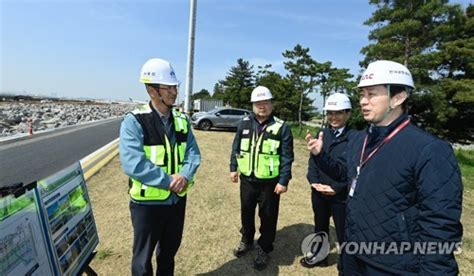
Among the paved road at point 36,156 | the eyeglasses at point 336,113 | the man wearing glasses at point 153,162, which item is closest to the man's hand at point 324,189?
the eyeglasses at point 336,113

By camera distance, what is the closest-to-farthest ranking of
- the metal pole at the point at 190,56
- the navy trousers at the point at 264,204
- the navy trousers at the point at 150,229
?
the navy trousers at the point at 150,229 < the navy trousers at the point at 264,204 < the metal pole at the point at 190,56

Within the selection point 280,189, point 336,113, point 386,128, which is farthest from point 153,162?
point 336,113

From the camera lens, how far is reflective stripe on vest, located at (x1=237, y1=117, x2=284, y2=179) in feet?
12.4

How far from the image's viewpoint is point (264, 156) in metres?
3.80

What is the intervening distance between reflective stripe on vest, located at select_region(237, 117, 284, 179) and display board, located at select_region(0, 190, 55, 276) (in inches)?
85.2

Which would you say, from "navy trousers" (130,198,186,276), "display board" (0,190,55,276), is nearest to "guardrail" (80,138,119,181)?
"navy trousers" (130,198,186,276)

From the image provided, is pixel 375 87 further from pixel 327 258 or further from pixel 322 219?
pixel 327 258

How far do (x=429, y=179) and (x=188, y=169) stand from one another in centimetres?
185

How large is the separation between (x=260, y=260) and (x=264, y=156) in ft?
3.79

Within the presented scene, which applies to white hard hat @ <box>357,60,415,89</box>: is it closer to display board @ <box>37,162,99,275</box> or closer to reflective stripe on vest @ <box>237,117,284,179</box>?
reflective stripe on vest @ <box>237,117,284,179</box>

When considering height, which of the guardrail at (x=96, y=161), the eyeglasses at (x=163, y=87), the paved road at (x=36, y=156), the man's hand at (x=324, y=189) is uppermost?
the eyeglasses at (x=163, y=87)

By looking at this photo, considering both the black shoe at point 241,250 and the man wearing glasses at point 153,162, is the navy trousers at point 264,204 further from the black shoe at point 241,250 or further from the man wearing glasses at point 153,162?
the man wearing glasses at point 153,162

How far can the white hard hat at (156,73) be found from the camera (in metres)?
2.73

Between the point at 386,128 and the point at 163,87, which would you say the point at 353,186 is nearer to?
the point at 386,128
